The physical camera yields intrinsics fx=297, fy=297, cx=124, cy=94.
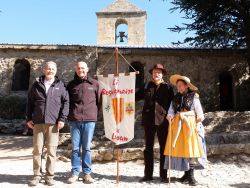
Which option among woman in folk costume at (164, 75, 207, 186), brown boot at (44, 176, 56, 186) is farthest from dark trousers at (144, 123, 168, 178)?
brown boot at (44, 176, 56, 186)

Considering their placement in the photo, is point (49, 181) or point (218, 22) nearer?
point (49, 181)

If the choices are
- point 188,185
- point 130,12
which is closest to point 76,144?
point 188,185

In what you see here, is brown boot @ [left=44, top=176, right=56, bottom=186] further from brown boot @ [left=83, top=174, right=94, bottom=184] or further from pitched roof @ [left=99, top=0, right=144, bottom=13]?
pitched roof @ [left=99, top=0, right=144, bottom=13]

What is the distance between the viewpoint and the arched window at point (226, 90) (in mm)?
15923

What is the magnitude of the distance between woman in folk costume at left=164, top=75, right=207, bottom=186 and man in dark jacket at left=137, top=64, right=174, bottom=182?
15 centimetres

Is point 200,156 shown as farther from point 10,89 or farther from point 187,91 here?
point 10,89

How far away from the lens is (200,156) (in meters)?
4.80

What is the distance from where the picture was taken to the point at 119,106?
5.46 m

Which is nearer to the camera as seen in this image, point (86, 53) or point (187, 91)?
point (187, 91)

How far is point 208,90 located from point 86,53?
6.64 meters

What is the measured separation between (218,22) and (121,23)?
37.1ft

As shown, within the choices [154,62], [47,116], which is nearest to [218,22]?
[154,62]

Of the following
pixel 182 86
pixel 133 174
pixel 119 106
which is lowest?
pixel 133 174

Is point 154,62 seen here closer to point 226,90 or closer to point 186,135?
point 226,90
